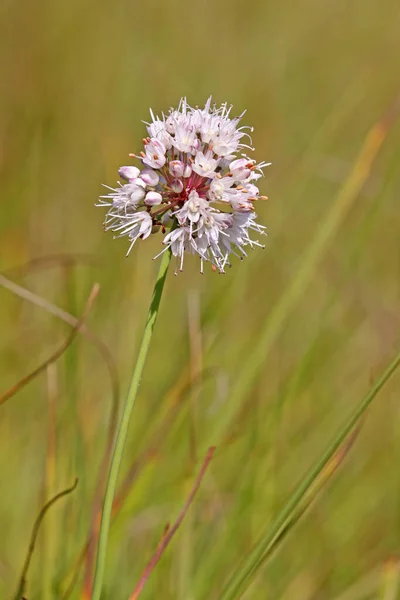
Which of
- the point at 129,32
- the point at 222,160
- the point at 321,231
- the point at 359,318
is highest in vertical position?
the point at 129,32

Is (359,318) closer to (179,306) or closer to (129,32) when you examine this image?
(179,306)

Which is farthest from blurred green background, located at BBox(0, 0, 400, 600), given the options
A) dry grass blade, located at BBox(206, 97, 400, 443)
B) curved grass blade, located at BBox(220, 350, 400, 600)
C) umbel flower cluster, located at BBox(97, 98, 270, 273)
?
umbel flower cluster, located at BBox(97, 98, 270, 273)

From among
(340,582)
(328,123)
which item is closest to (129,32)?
(328,123)

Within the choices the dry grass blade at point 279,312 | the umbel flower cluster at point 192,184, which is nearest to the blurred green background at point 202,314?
the dry grass blade at point 279,312

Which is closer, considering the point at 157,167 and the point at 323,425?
the point at 157,167

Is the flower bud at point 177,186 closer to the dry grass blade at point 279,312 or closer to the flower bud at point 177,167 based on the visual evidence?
the flower bud at point 177,167

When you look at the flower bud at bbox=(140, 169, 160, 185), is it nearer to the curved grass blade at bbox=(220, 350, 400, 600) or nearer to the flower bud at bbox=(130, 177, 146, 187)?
the flower bud at bbox=(130, 177, 146, 187)

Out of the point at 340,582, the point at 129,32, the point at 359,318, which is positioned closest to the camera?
the point at 340,582
